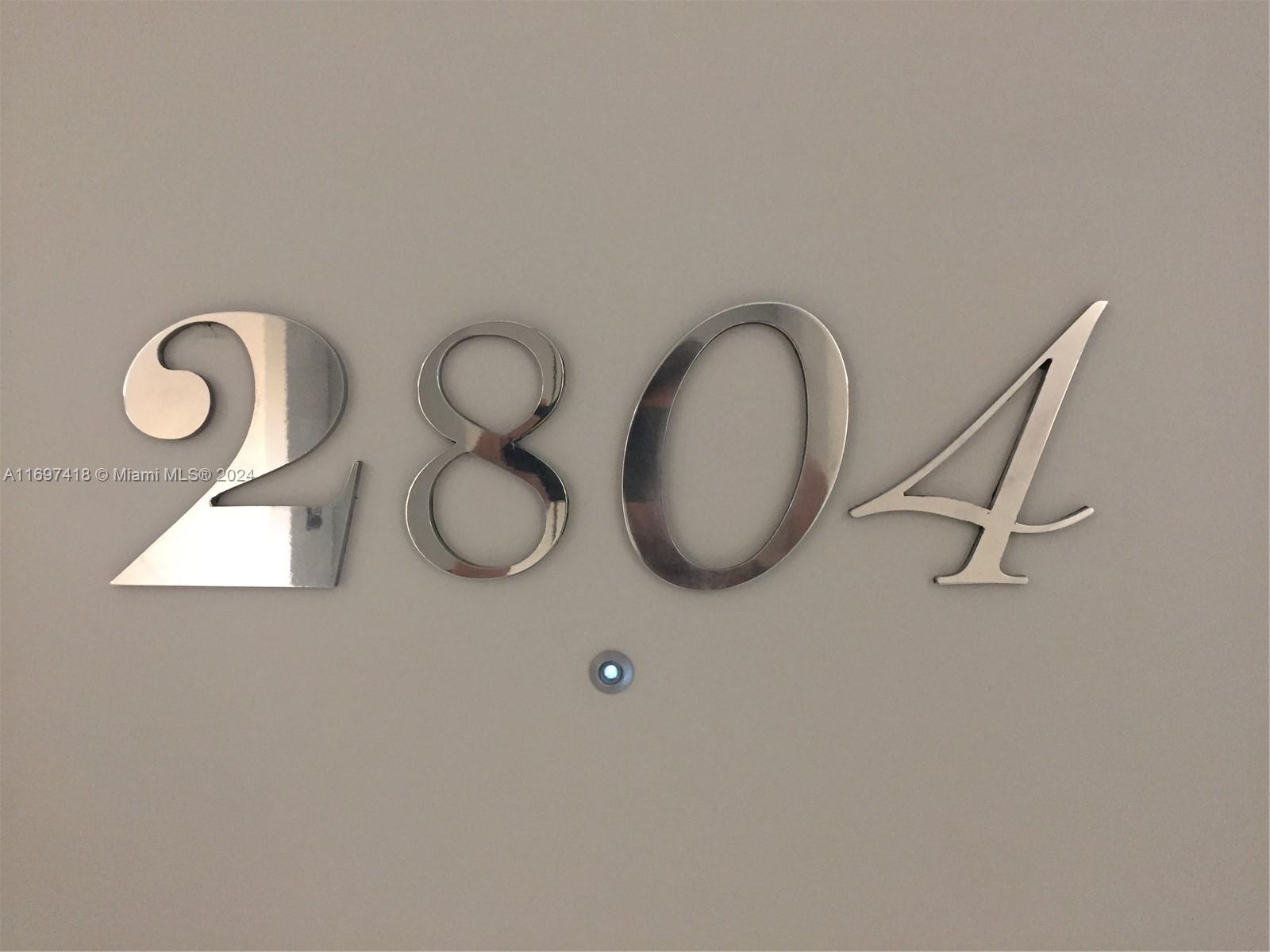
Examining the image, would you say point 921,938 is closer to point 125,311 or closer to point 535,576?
point 535,576

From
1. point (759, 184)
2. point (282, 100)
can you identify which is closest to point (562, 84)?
point (759, 184)

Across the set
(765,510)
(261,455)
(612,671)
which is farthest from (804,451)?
(261,455)

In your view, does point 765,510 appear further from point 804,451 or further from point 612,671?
point 612,671

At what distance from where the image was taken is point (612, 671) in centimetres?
130

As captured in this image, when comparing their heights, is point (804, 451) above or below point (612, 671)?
above

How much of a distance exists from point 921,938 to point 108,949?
143cm

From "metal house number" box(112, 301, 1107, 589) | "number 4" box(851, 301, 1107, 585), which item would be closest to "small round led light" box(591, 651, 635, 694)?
"metal house number" box(112, 301, 1107, 589)

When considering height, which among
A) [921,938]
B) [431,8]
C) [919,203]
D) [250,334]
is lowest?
[921,938]

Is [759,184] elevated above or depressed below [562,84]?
below

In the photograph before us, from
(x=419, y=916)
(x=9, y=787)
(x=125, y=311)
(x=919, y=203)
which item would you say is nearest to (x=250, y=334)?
(x=125, y=311)

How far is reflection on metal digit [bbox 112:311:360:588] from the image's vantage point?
1.31m

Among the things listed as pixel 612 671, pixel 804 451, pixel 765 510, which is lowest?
pixel 612 671

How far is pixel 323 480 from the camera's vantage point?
133 cm

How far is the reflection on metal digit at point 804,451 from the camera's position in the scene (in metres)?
1.28
